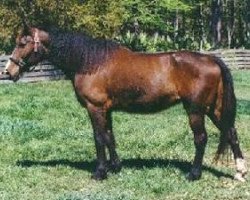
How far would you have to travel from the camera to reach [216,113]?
388 inches

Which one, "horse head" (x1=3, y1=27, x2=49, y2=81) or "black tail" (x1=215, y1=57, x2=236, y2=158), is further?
"horse head" (x1=3, y1=27, x2=49, y2=81)

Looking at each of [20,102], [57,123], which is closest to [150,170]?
[57,123]

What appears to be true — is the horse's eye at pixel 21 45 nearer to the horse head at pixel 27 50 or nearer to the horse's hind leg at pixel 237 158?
the horse head at pixel 27 50

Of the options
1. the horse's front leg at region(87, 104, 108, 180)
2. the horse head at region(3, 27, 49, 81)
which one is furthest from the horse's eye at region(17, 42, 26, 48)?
the horse's front leg at region(87, 104, 108, 180)

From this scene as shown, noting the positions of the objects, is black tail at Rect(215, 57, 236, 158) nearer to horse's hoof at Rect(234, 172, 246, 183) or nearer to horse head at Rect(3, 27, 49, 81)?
horse's hoof at Rect(234, 172, 246, 183)

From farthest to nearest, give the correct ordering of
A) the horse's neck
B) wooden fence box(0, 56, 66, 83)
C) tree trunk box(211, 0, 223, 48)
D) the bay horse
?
tree trunk box(211, 0, 223, 48)
wooden fence box(0, 56, 66, 83)
the horse's neck
the bay horse

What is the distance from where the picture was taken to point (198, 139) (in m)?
9.62

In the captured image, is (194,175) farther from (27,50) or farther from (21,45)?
(21,45)

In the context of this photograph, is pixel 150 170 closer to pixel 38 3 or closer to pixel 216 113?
pixel 216 113

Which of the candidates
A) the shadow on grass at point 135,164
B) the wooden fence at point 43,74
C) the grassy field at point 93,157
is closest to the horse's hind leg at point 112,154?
the grassy field at point 93,157

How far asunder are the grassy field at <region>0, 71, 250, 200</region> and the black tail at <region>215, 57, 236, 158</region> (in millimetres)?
613

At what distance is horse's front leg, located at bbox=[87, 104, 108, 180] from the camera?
963 centimetres

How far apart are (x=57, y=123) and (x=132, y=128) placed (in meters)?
1.89

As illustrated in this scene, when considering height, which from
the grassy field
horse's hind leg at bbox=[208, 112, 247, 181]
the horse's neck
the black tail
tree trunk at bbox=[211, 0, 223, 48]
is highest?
the horse's neck
